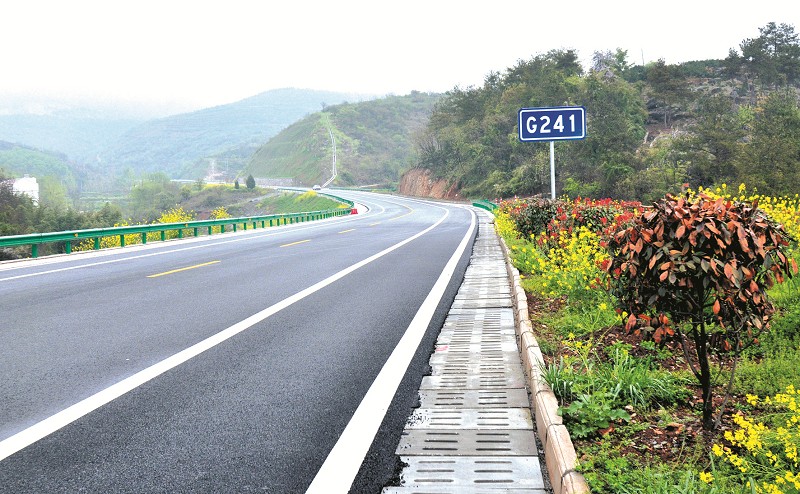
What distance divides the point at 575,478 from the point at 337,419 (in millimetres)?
1828

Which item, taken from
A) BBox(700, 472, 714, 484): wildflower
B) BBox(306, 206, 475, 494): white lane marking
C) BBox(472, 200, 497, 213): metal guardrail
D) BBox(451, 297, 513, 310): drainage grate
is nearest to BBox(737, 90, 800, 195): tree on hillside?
BBox(472, 200, 497, 213): metal guardrail

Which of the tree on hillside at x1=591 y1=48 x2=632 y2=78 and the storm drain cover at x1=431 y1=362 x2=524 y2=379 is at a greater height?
the tree on hillside at x1=591 y1=48 x2=632 y2=78

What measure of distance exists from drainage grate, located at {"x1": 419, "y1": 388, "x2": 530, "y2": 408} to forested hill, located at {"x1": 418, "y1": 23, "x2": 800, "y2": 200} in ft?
101

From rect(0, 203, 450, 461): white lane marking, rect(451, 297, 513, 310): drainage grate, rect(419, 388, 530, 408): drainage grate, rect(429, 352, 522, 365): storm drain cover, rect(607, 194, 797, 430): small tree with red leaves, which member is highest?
rect(607, 194, 797, 430): small tree with red leaves

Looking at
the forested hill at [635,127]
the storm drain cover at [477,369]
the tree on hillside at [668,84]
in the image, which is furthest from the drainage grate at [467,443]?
the tree on hillside at [668,84]

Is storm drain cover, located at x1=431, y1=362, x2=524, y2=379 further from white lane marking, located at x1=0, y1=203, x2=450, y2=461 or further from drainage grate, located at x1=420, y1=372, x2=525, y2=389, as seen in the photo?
white lane marking, located at x1=0, y1=203, x2=450, y2=461

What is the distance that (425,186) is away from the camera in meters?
90.8

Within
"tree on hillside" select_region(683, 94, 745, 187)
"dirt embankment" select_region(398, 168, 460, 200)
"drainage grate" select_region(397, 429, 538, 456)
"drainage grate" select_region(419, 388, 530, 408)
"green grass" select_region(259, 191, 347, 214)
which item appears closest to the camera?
"drainage grate" select_region(397, 429, 538, 456)

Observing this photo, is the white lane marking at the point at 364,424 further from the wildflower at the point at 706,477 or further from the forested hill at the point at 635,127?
the forested hill at the point at 635,127

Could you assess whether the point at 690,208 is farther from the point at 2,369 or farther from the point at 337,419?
the point at 2,369

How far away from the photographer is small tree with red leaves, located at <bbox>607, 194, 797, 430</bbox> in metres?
3.37

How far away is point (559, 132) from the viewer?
1388 centimetres

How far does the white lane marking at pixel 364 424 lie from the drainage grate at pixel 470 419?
29cm

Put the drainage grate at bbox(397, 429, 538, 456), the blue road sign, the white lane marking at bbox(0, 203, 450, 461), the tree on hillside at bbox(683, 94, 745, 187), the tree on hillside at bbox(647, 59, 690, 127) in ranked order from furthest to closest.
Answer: the tree on hillside at bbox(647, 59, 690, 127) < the tree on hillside at bbox(683, 94, 745, 187) < the blue road sign < the white lane marking at bbox(0, 203, 450, 461) < the drainage grate at bbox(397, 429, 538, 456)
